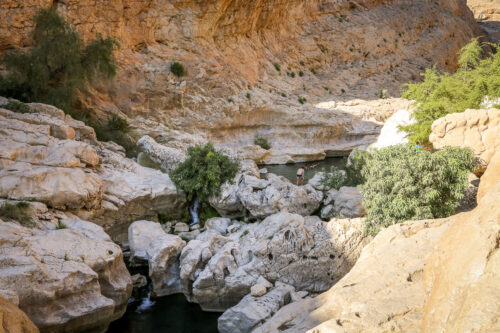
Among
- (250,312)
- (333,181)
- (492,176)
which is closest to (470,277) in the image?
(492,176)

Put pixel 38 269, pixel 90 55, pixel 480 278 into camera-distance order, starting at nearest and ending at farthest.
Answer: pixel 480 278 → pixel 38 269 → pixel 90 55

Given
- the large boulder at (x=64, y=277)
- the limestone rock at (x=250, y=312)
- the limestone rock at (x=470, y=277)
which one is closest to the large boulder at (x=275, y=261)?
the limestone rock at (x=250, y=312)

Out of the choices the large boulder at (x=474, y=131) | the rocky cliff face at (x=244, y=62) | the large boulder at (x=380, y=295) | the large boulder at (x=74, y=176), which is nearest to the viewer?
the large boulder at (x=380, y=295)

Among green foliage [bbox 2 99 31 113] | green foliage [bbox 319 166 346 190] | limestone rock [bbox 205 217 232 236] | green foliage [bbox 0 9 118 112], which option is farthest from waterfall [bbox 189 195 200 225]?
green foliage [bbox 0 9 118 112]

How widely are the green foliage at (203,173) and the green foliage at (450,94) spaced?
28.6 feet

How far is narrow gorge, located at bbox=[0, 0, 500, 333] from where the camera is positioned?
850 centimetres

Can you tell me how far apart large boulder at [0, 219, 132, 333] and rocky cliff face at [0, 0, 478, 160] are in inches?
582

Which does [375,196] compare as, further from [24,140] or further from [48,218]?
[24,140]

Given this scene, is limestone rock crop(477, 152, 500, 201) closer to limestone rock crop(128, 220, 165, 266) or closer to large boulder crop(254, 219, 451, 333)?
large boulder crop(254, 219, 451, 333)

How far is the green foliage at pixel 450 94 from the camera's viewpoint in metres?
19.7

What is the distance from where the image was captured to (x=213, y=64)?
31.6 meters

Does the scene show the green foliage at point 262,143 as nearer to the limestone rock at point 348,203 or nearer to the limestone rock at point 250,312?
the limestone rock at point 348,203

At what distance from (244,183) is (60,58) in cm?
1261

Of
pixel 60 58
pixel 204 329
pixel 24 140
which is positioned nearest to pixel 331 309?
pixel 204 329
